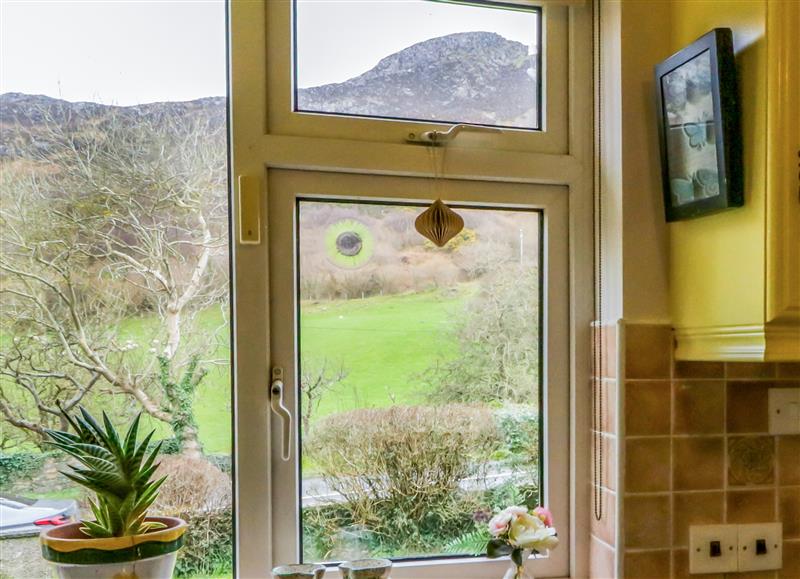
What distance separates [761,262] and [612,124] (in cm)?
45

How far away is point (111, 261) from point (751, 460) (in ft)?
4.38

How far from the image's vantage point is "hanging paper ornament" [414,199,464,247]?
4.44 ft

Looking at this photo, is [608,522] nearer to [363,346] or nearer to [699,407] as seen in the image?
[699,407]

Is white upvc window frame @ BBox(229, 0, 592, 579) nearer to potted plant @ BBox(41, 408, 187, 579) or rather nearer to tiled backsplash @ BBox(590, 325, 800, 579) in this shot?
tiled backsplash @ BBox(590, 325, 800, 579)

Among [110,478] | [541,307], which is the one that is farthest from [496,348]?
[110,478]

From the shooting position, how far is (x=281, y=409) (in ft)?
4.24

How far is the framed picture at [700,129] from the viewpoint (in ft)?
3.57

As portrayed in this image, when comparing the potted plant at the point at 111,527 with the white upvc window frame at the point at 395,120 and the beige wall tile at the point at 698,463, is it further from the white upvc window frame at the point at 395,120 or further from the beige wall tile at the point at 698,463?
the beige wall tile at the point at 698,463

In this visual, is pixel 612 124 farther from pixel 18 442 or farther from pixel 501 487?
pixel 18 442

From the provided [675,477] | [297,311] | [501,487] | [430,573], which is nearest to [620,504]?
[675,477]

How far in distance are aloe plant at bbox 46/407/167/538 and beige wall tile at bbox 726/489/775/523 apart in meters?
1.11

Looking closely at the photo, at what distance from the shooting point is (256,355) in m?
1.29

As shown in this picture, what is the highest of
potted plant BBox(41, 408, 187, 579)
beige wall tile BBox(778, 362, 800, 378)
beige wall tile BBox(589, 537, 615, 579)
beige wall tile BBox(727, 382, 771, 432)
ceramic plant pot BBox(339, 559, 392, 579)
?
beige wall tile BBox(778, 362, 800, 378)

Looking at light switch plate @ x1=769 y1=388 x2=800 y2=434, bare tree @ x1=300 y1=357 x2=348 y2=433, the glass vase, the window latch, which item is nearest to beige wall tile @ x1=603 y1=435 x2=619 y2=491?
the glass vase
